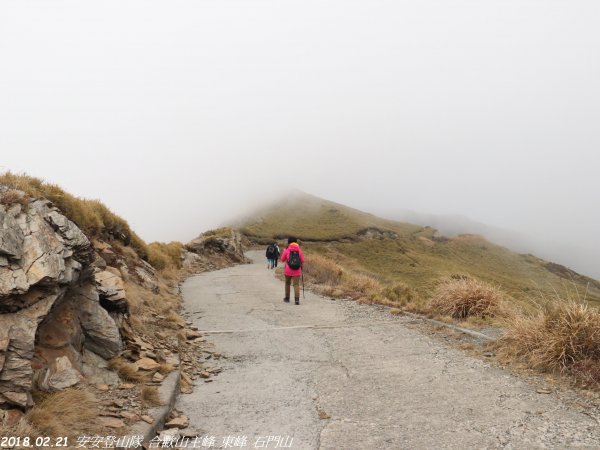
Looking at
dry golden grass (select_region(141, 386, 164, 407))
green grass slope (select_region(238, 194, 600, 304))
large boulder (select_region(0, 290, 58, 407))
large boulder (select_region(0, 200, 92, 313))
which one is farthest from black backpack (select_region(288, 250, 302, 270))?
green grass slope (select_region(238, 194, 600, 304))

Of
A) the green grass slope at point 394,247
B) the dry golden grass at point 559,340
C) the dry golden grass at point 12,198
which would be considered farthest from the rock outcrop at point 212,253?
the dry golden grass at point 559,340

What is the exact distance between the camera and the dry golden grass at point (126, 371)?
221 inches

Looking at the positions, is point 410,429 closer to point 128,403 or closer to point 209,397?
point 209,397

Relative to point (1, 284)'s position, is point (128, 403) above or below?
below

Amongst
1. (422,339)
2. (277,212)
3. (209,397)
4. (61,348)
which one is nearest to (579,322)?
(422,339)

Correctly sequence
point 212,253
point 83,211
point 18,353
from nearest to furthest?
point 18,353, point 83,211, point 212,253

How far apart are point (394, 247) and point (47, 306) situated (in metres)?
77.0

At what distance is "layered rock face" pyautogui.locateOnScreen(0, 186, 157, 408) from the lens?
4371mm

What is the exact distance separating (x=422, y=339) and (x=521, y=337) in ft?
6.53

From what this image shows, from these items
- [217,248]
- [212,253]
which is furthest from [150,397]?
[217,248]

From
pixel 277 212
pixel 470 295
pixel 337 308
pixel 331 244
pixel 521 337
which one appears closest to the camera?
pixel 521 337

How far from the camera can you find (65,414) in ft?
13.6

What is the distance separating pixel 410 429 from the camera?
4566mm

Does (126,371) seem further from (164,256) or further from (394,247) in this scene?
(394,247)
